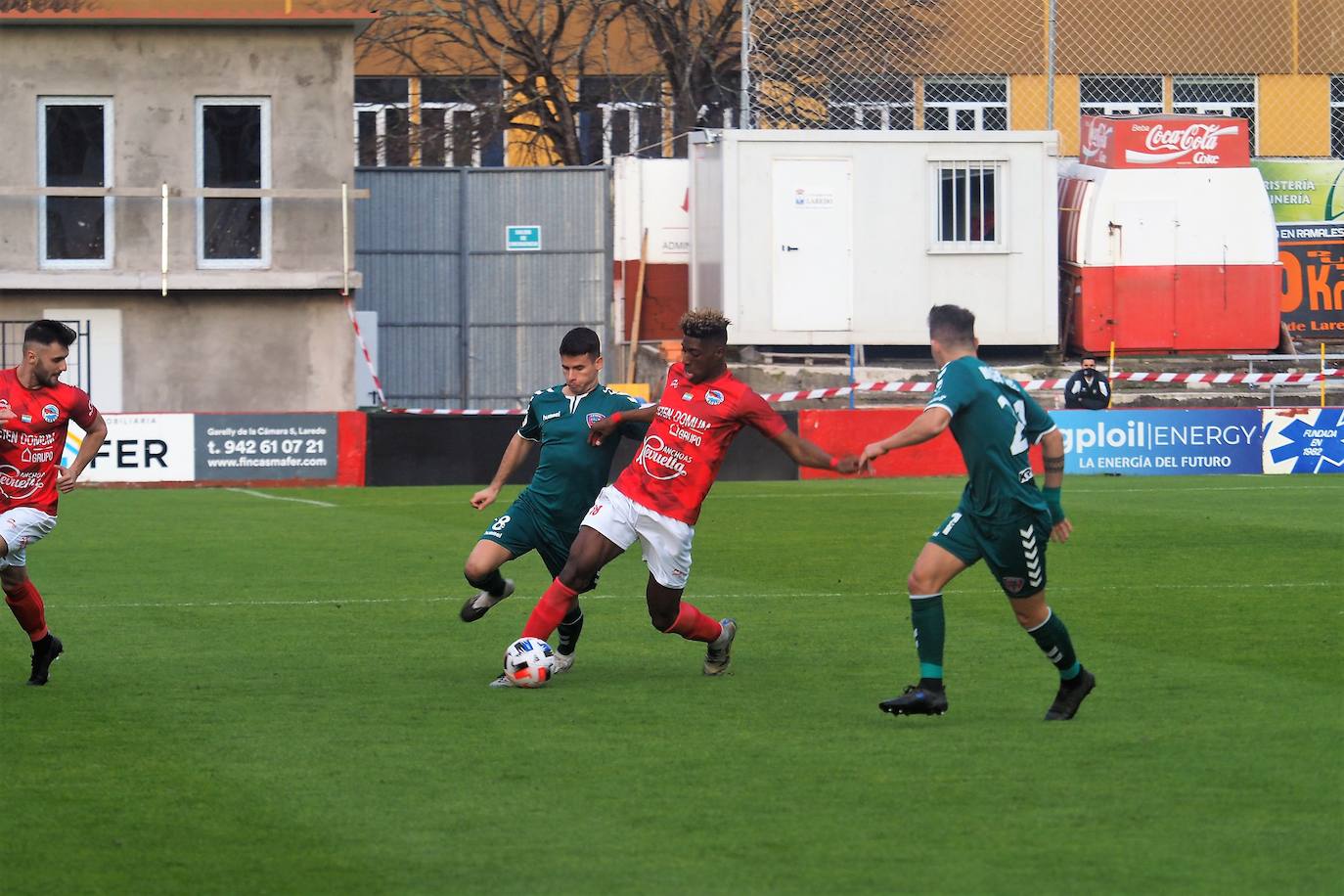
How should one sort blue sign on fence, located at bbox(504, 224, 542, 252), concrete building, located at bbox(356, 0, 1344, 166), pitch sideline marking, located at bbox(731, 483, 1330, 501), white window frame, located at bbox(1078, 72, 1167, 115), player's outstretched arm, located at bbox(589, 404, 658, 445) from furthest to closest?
white window frame, located at bbox(1078, 72, 1167, 115) → blue sign on fence, located at bbox(504, 224, 542, 252) → concrete building, located at bbox(356, 0, 1344, 166) → pitch sideline marking, located at bbox(731, 483, 1330, 501) → player's outstretched arm, located at bbox(589, 404, 658, 445)

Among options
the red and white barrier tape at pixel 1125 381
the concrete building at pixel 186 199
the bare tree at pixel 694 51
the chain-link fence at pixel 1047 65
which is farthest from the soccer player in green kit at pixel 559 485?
the bare tree at pixel 694 51

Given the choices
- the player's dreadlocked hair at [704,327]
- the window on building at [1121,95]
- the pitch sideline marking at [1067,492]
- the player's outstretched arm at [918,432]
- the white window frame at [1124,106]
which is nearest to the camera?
the player's outstretched arm at [918,432]

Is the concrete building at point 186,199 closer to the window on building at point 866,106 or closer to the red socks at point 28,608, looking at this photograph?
the window on building at point 866,106

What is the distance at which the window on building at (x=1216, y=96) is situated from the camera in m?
36.9

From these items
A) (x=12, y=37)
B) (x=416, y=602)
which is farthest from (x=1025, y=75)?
(x=416, y=602)

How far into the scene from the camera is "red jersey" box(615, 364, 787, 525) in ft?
31.8

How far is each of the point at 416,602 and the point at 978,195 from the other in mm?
19013

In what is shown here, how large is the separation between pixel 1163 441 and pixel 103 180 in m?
14.6

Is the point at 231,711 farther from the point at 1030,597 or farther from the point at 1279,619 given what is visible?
the point at 1279,619

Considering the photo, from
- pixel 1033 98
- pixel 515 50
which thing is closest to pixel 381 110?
pixel 515 50

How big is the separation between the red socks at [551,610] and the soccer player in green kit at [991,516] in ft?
5.93

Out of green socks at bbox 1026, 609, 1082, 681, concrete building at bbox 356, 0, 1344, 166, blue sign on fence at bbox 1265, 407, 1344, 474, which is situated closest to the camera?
green socks at bbox 1026, 609, 1082, 681

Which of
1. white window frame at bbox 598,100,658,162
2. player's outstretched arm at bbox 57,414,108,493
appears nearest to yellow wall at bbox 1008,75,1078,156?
white window frame at bbox 598,100,658,162

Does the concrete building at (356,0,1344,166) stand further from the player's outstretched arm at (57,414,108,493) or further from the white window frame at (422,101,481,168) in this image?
the player's outstretched arm at (57,414,108,493)
